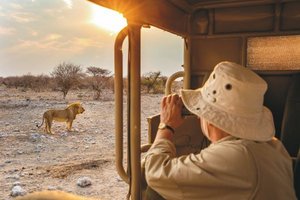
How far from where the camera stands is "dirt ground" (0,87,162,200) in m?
5.64

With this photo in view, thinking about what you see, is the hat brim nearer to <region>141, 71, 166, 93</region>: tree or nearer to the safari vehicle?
the safari vehicle

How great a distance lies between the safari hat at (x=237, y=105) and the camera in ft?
3.18

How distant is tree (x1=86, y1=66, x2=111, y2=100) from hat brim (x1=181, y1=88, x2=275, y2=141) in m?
17.1

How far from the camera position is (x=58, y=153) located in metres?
7.88

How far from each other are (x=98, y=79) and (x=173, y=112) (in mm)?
17763

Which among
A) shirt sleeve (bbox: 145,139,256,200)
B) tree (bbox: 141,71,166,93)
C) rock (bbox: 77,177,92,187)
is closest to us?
shirt sleeve (bbox: 145,139,256,200)

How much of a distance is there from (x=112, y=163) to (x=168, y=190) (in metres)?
6.24

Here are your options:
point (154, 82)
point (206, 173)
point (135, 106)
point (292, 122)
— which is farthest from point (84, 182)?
point (154, 82)

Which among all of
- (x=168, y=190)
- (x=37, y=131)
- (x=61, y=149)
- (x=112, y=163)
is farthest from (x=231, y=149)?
(x=37, y=131)

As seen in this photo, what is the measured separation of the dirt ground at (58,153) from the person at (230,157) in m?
4.21

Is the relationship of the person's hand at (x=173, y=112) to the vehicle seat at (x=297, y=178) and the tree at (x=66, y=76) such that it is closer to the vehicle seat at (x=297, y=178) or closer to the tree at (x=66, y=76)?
the vehicle seat at (x=297, y=178)

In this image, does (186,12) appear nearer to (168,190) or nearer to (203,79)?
(203,79)

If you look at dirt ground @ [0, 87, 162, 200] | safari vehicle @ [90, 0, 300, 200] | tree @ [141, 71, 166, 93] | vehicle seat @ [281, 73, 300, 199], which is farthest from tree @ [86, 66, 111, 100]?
vehicle seat @ [281, 73, 300, 199]

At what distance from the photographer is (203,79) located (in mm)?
2453
